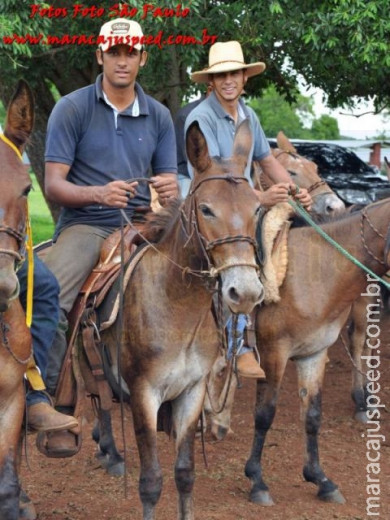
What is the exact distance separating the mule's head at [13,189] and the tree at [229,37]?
387 centimetres

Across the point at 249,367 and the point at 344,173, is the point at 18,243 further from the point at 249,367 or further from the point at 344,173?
the point at 344,173

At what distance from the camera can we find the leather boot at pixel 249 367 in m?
6.32

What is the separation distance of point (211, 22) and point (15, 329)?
5590mm

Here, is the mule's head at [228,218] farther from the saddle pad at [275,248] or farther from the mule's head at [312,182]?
the mule's head at [312,182]

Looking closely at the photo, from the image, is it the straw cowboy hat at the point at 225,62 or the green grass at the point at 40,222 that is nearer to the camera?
the straw cowboy hat at the point at 225,62

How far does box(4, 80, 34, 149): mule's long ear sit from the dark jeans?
804mm

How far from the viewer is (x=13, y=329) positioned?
4.60 meters

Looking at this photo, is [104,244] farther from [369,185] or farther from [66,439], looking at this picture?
[369,185]

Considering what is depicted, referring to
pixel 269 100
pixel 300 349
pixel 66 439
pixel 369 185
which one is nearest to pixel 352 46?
pixel 300 349

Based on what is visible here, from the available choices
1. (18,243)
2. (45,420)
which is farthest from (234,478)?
(18,243)

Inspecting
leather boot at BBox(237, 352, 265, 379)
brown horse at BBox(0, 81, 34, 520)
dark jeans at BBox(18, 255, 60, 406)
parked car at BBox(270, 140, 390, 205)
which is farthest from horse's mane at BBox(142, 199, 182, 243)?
parked car at BBox(270, 140, 390, 205)

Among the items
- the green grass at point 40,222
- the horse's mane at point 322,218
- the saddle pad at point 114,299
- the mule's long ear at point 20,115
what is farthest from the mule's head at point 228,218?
the green grass at point 40,222

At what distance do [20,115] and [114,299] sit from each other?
4.60 ft

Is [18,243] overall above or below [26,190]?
below
